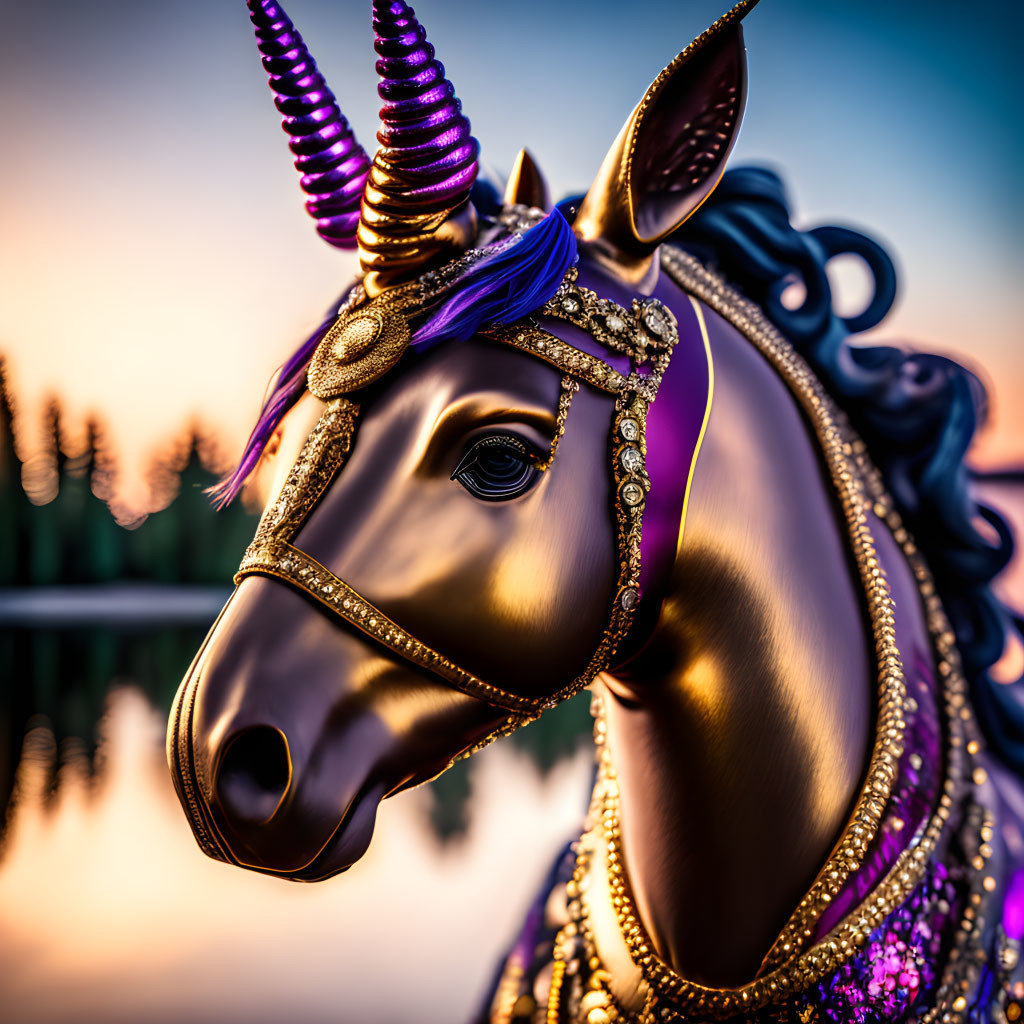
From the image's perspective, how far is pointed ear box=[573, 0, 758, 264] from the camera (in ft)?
1.95

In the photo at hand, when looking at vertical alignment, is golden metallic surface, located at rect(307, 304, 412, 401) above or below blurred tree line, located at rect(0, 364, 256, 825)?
above

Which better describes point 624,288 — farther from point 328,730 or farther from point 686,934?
point 686,934

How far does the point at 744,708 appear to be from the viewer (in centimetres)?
62

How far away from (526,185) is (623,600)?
51 centimetres

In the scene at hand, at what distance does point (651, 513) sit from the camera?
0.59m

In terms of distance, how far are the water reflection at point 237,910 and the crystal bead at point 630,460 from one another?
3.47 ft

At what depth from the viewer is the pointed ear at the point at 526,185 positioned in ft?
2.78

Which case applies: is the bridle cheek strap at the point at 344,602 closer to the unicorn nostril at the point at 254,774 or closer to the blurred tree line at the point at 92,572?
the unicorn nostril at the point at 254,774

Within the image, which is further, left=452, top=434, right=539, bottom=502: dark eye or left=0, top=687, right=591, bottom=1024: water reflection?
left=0, top=687, right=591, bottom=1024: water reflection

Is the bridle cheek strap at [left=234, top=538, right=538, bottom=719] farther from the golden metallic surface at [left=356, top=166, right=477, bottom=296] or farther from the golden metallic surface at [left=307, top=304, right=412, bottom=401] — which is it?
the golden metallic surface at [left=356, top=166, right=477, bottom=296]

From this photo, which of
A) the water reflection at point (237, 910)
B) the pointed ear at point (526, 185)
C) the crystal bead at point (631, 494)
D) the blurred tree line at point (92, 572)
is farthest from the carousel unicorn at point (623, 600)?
the blurred tree line at point (92, 572)

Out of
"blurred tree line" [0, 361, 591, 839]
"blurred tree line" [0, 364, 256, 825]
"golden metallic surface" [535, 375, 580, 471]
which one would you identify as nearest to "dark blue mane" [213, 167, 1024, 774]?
"golden metallic surface" [535, 375, 580, 471]

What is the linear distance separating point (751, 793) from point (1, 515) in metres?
6.33

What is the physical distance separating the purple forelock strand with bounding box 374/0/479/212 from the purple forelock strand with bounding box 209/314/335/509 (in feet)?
0.47
